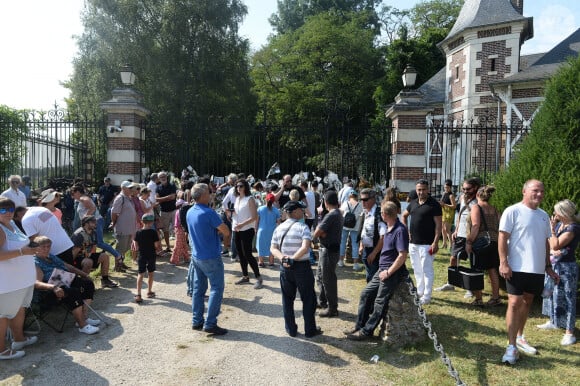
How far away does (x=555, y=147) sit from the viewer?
618 cm

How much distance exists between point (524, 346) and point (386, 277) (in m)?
1.68

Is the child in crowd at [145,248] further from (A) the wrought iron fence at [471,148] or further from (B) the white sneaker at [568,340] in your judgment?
(A) the wrought iron fence at [471,148]

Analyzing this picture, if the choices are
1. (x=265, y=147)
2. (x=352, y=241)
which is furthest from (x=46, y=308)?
(x=265, y=147)

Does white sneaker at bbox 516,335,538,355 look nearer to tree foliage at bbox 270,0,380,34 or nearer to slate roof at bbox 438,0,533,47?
slate roof at bbox 438,0,533,47

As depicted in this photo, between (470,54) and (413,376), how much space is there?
71.3ft

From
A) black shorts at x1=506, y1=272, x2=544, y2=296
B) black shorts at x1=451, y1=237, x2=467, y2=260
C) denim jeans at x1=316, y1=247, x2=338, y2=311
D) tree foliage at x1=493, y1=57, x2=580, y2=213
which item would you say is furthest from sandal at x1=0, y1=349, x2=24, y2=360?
tree foliage at x1=493, y1=57, x2=580, y2=213

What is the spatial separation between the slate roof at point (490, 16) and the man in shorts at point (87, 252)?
2129 cm

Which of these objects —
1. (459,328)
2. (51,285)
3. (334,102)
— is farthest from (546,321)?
(334,102)

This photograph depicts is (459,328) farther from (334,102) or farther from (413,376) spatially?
(334,102)

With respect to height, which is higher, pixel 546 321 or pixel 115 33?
pixel 115 33

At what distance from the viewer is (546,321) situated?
6.06 meters

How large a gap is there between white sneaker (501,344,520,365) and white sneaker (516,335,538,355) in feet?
1.05

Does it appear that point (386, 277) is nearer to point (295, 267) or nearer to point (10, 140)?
point (295, 267)

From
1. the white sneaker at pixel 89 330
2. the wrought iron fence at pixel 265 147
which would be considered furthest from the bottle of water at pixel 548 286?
the wrought iron fence at pixel 265 147
